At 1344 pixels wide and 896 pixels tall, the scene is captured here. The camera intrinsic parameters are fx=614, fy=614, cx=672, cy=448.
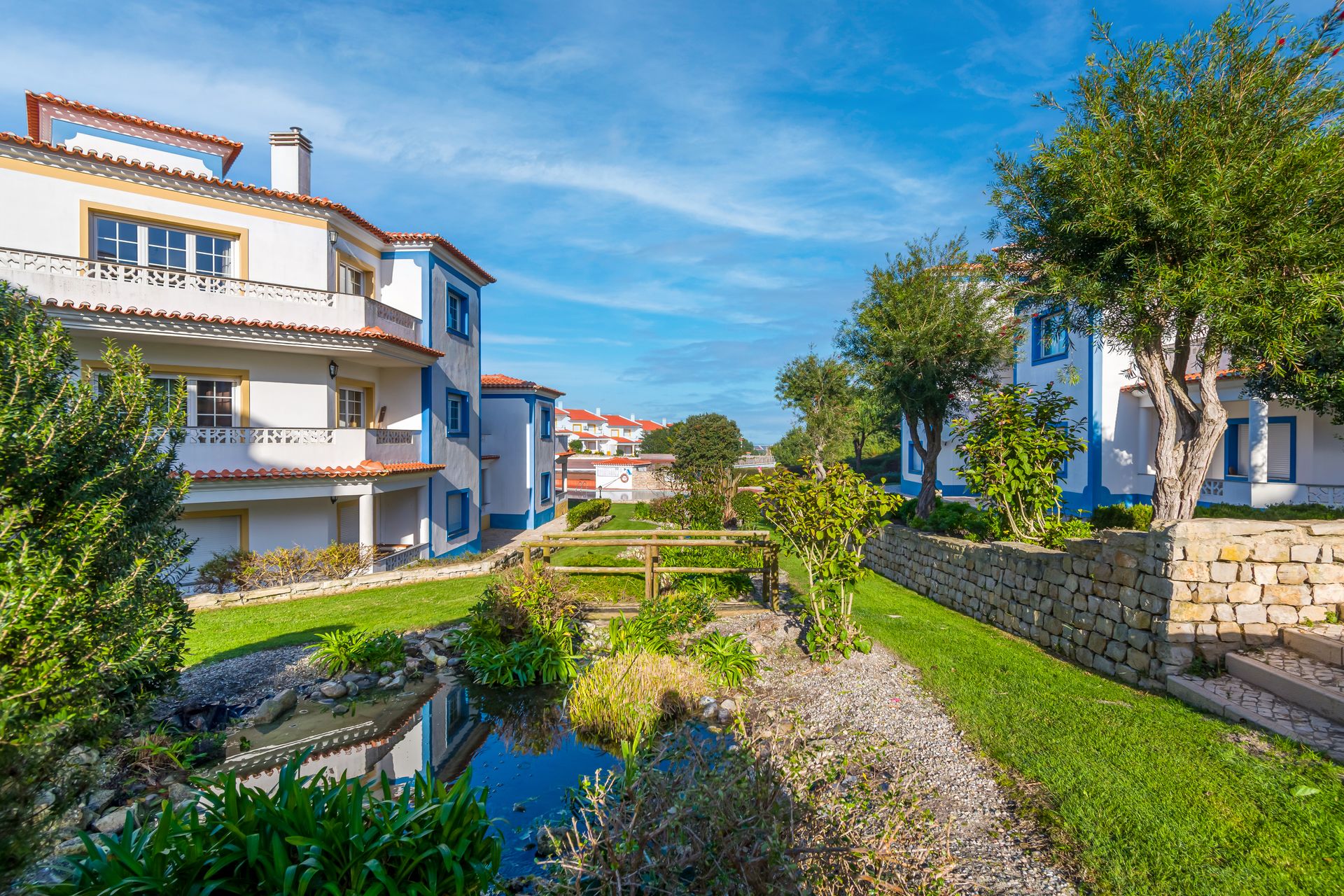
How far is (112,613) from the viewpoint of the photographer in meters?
3.54

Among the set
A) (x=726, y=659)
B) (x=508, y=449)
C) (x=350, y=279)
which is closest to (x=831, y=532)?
(x=726, y=659)

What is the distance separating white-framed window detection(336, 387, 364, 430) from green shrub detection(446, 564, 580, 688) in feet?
32.6

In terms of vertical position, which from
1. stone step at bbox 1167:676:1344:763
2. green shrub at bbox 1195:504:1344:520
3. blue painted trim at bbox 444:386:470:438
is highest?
blue painted trim at bbox 444:386:470:438

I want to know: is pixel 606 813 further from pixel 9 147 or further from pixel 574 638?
pixel 9 147

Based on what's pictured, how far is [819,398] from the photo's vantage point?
2841 cm

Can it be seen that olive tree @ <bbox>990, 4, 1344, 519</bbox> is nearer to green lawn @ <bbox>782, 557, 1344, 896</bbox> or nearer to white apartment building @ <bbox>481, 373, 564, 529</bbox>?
green lawn @ <bbox>782, 557, 1344, 896</bbox>

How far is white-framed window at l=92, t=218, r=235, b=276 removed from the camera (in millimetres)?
13117

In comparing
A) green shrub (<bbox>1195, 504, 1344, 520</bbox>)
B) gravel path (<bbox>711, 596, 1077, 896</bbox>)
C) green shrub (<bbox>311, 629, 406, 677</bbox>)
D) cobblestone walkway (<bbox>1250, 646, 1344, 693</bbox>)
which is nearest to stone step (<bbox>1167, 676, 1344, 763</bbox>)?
cobblestone walkway (<bbox>1250, 646, 1344, 693</bbox>)

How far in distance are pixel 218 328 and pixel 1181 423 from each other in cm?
1771

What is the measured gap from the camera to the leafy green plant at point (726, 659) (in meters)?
6.84

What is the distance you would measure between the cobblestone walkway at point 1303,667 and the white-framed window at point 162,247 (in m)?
18.6

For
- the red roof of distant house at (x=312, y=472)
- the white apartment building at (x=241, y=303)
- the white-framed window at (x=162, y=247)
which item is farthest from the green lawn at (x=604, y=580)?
the white-framed window at (x=162, y=247)

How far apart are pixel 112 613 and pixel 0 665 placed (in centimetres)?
76

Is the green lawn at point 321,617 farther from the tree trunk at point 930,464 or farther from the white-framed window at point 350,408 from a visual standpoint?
the tree trunk at point 930,464
